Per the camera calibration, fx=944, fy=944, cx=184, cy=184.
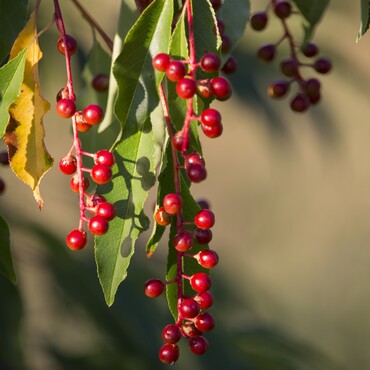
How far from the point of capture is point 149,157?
3.34 ft

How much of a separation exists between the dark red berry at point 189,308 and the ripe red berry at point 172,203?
100 mm

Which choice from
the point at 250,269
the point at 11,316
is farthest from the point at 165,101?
the point at 250,269

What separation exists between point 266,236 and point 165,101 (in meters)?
4.10

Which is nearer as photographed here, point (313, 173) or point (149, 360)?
point (149, 360)

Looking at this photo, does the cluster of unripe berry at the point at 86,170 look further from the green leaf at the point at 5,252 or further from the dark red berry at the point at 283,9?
the dark red berry at the point at 283,9

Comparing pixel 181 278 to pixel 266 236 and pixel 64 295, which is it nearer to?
pixel 64 295

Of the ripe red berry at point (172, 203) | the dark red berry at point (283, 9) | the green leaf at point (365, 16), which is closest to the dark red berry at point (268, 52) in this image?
the dark red berry at point (283, 9)

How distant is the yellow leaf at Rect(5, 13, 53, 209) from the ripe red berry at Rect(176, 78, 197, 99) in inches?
6.1

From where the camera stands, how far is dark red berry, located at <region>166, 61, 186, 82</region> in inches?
36.6

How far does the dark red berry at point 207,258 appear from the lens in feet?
3.20

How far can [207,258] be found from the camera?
975 mm

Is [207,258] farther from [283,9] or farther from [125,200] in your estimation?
[283,9]

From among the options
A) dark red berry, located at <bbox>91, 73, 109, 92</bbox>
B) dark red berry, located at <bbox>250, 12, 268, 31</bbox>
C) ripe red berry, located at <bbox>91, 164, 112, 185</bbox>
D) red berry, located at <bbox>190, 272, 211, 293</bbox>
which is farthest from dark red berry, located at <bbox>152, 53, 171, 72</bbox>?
dark red berry, located at <bbox>250, 12, 268, 31</bbox>

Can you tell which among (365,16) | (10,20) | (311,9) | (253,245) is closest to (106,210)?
(10,20)
